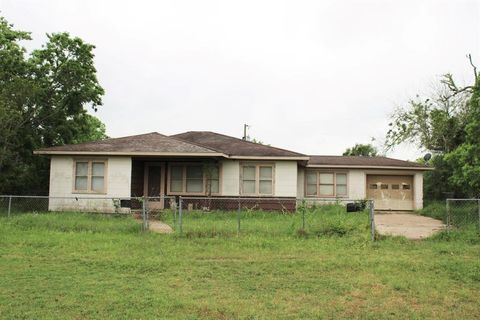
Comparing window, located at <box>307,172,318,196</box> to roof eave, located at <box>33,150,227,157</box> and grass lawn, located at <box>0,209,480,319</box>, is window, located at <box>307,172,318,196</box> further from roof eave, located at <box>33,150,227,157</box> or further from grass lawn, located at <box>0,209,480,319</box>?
grass lawn, located at <box>0,209,480,319</box>

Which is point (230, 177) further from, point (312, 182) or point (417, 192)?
point (417, 192)

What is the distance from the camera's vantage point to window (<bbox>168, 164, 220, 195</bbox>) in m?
19.3

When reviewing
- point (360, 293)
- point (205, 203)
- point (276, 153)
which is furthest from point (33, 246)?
point (276, 153)

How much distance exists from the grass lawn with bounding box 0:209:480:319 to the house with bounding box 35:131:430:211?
517cm

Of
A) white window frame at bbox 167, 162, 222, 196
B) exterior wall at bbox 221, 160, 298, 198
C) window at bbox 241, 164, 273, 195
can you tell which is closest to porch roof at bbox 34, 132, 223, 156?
white window frame at bbox 167, 162, 222, 196

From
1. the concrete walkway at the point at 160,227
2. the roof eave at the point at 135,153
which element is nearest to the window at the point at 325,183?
the roof eave at the point at 135,153

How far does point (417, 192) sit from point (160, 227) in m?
14.3

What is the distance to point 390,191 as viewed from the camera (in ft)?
75.0

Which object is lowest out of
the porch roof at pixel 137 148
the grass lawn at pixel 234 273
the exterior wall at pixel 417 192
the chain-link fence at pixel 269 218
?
the grass lawn at pixel 234 273

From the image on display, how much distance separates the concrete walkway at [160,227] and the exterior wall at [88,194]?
3.49 m

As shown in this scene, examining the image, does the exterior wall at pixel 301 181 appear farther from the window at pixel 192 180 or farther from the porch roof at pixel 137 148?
the porch roof at pixel 137 148

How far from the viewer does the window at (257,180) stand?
1922 cm

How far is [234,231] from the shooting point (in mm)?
12000

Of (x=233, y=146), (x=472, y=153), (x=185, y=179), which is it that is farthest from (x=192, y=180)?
(x=472, y=153)
